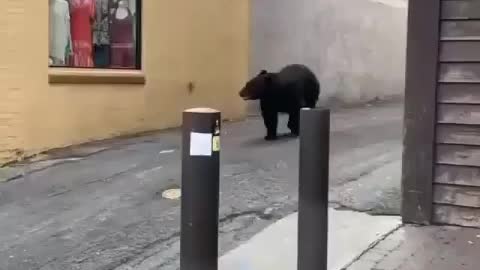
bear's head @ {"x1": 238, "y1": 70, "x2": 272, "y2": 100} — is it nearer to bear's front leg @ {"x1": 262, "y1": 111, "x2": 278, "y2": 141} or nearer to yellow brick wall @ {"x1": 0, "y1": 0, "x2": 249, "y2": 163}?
bear's front leg @ {"x1": 262, "y1": 111, "x2": 278, "y2": 141}

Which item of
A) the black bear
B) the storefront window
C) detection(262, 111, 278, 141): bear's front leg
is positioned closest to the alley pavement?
detection(262, 111, 278, 141): bear's front leg

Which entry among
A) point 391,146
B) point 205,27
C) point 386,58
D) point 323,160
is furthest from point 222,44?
point 323,160

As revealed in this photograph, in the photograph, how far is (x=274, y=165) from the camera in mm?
8266

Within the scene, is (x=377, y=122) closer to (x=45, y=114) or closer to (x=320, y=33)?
(x=320, y=33)

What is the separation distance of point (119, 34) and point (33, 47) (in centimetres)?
192

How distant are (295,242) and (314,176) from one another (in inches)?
72.6

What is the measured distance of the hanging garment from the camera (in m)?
10.8

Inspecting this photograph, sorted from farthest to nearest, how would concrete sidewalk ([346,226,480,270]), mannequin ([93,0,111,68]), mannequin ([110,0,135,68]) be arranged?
mannequin ([110,0,135,68]) < mannequin ([93,0,111,68]) < concrete sidewalk ([346,226,480,270])

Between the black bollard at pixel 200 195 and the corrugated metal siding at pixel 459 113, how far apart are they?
289 cm

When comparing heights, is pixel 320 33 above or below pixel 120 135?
above

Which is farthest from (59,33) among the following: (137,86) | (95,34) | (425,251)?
(425,251)

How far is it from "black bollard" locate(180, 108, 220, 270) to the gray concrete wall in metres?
11.1

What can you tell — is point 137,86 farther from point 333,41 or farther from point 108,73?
point 333,41

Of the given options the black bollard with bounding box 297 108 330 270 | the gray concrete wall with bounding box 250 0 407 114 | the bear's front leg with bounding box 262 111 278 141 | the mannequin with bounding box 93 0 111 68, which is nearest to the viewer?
the black bollard with bounding box 297 108 330 270
